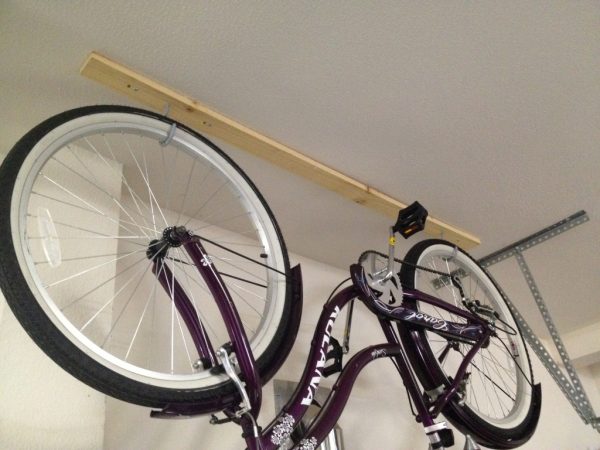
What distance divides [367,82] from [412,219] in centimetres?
41

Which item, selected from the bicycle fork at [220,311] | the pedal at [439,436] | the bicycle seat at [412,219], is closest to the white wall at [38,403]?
the bicycle fork at [220,311]

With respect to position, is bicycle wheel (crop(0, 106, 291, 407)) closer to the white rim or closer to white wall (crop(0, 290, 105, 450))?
the white rim

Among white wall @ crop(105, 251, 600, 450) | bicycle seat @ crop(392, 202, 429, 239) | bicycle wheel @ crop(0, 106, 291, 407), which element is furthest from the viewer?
bicycle seat @ crop(392, 202, 429, 239)

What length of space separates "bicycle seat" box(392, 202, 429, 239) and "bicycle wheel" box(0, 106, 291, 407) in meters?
0.43

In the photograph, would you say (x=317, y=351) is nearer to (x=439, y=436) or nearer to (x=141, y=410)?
(x=439, y=436)

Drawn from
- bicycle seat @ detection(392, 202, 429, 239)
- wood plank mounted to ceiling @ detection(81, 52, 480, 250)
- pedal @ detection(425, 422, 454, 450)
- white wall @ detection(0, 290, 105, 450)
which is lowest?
pedal @ detection(425, 422, 454, 450)

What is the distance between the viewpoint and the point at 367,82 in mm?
1289

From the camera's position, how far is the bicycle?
31.1 inches

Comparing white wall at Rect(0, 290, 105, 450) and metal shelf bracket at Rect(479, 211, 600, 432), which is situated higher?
metal shelf bracket at Rect(479, 211, 600, 432)

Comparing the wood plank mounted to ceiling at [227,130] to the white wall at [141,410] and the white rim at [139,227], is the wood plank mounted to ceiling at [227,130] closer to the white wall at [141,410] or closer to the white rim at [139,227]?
the white rim at [139,227]

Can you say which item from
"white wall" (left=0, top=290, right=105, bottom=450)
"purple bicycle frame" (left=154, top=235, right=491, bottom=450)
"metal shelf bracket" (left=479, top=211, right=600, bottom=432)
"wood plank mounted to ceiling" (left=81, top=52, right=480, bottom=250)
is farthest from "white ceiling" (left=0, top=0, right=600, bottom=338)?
"white wall" (left=0, top=290, right=105, bottom=450)

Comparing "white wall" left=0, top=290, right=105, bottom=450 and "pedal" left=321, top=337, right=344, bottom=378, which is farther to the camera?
"pedal" left=321, top=337, right=344, bottom=378

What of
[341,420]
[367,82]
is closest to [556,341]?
[341,420]

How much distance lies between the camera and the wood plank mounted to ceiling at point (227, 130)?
1134mm
